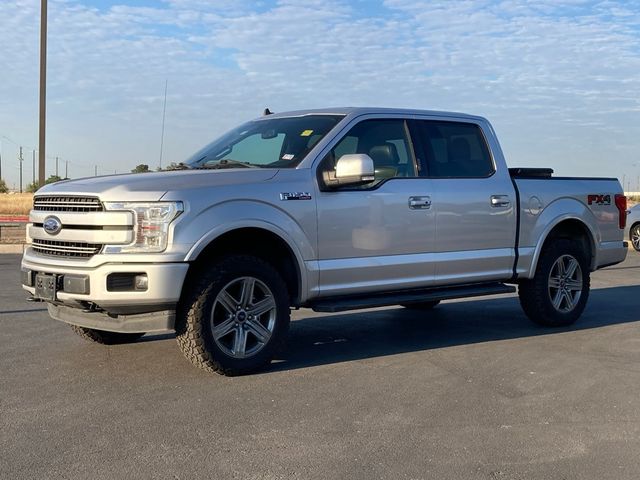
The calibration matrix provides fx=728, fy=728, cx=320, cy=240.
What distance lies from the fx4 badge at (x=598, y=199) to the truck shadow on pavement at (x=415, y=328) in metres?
1.34

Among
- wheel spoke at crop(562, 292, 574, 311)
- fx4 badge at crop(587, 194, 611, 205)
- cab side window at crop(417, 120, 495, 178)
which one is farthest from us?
fx4 badge at crop(587, 194, 611, 205)

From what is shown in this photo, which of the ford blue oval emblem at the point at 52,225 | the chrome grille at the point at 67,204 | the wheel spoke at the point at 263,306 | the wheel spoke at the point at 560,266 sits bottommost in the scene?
the wheel spoke at the point at 263,306

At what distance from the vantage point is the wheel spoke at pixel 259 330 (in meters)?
5.60

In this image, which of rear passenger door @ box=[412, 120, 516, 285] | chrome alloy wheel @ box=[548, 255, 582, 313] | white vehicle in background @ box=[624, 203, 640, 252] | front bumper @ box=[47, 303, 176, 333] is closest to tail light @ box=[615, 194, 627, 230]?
chrome alloy wheel @ box=[548, 255, 582, 313]

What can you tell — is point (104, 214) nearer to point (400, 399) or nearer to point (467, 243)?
point (400, 399)

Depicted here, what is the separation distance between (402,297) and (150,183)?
2.49 meters

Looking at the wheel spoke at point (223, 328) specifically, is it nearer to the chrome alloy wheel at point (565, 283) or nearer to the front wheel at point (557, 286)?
the front wheel at point (557, 286)

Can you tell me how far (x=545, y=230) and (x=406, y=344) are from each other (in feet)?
6.60

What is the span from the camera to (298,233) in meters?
5.77

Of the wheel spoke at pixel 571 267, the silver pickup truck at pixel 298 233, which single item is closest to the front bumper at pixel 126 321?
the silver pickup truck at pixel 298 233

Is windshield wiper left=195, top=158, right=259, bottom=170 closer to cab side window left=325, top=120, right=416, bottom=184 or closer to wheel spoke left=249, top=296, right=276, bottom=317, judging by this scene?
cab side window left=325, top=120, right=416, bottom=184

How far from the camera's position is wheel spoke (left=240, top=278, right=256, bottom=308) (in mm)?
5547

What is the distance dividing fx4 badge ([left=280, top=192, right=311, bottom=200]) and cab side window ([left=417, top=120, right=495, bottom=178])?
1.46 m

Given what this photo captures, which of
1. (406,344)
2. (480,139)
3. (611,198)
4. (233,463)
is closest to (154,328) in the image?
(233,463)
